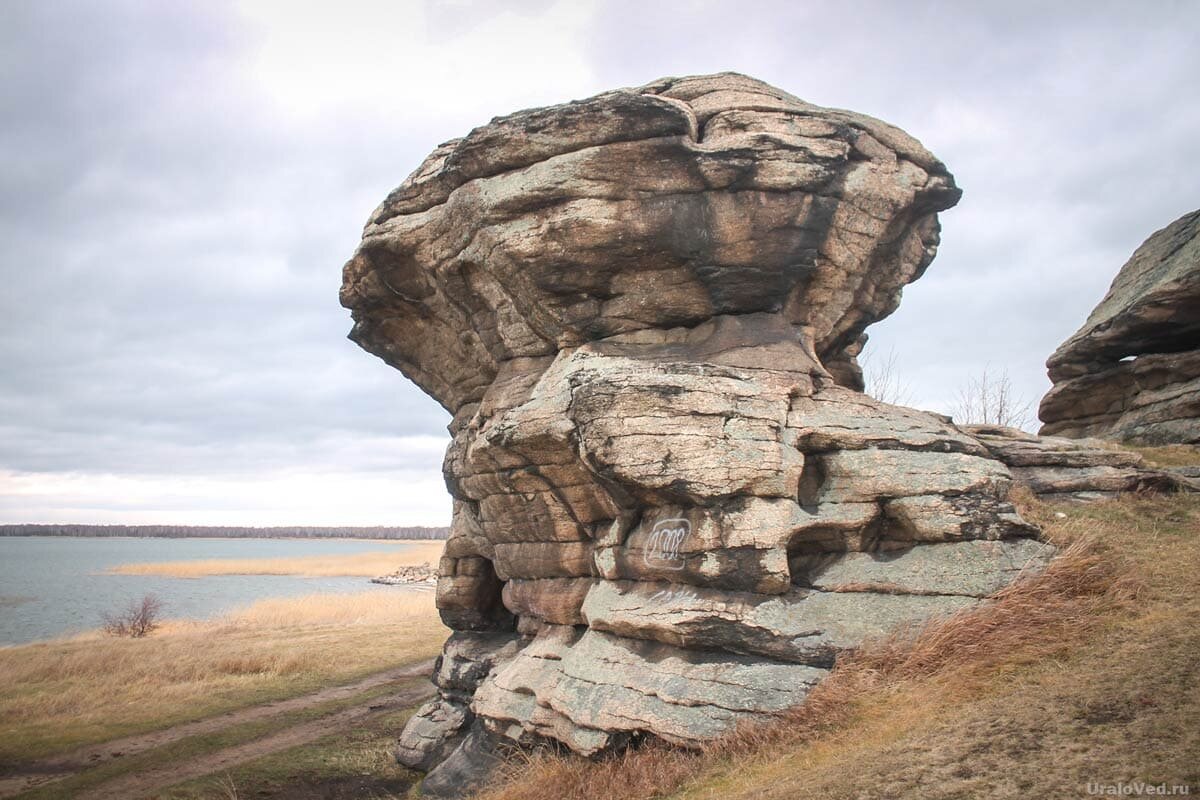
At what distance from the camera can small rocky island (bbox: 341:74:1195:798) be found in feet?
40.7

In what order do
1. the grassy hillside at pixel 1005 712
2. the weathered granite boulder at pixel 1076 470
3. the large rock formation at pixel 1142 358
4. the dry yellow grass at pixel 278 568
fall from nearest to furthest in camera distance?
the grassy hillside at pixel 1005 712
the weathered granite boulder at pixel 1076 470
the large rock formation at pixel 1142 358
the dry yellow grass at pixel 278 568

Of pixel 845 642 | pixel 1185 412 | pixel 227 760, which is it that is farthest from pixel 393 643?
pixel 1185 412

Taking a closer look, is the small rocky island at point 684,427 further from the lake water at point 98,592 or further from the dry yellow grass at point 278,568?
the dry yellow grass at point 278,568

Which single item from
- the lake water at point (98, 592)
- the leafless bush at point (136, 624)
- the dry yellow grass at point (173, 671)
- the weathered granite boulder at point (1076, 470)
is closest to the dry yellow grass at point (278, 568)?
the lake water at point (98, 592)

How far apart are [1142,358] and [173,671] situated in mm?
33582

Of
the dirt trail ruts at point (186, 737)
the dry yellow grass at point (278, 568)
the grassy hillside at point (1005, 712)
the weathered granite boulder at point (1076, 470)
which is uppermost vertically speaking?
the weathered granite boulder at point (1076, 470)

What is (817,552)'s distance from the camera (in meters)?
13.3

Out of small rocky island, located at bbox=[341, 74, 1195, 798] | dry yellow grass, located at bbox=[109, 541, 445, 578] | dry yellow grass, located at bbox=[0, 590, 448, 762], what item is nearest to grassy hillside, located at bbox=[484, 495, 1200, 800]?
small rocky island, located at bbox=[341, 74, 1195, 798]

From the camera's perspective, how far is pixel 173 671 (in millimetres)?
28875

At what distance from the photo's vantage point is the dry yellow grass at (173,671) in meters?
23.2

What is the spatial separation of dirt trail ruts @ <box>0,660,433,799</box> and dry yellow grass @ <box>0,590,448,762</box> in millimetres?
788

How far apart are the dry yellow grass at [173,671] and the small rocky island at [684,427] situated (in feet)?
33.1

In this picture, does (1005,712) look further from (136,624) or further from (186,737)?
(136,624)

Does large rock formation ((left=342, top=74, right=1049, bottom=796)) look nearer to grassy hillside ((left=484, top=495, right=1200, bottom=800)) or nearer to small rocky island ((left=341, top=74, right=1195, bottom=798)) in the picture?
small rocky island ((left=341, top=74, right=1195, bottom=798))
